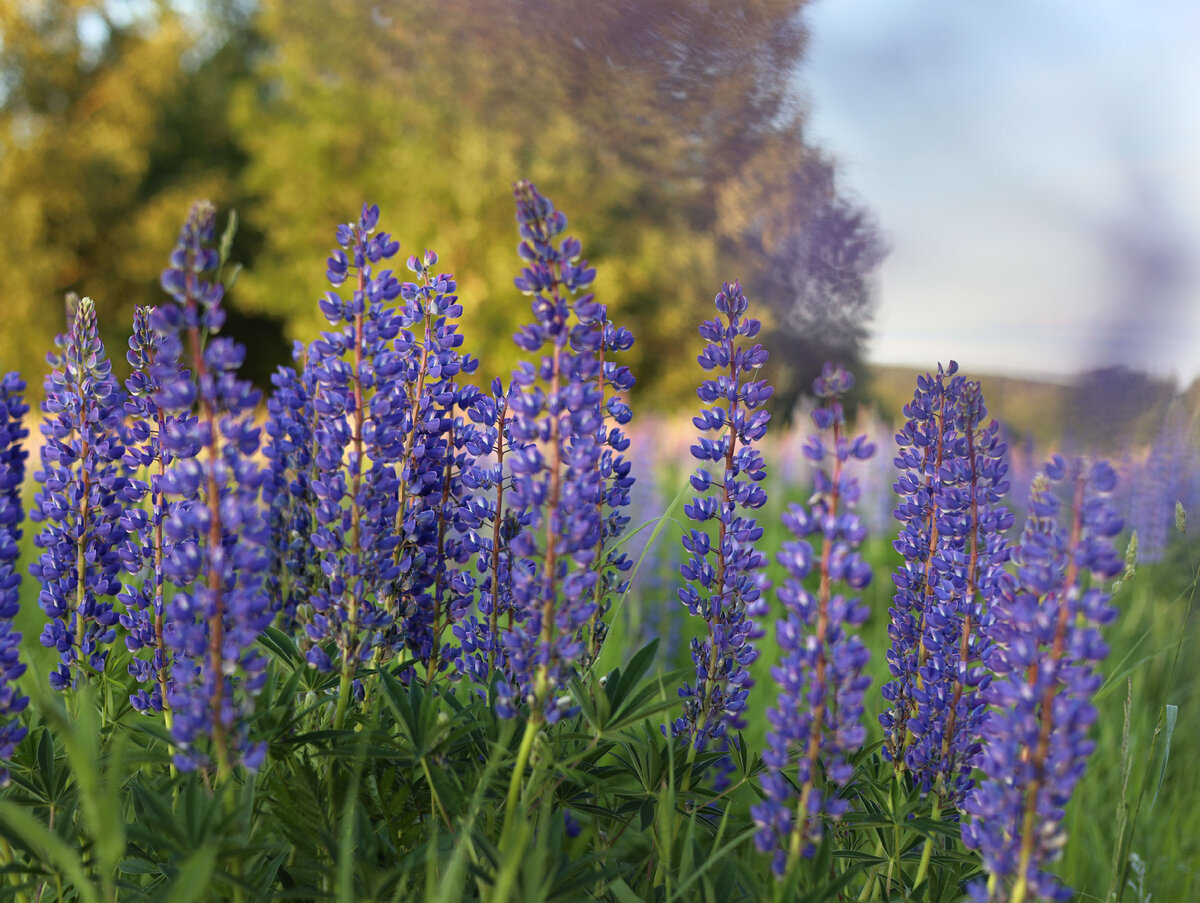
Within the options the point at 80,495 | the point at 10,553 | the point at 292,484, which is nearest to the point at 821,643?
the point at 292,484

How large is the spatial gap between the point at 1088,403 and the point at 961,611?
42.8 inches

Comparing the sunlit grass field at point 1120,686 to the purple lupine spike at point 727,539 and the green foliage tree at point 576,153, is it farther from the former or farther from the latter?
the green foliage tree at point 576,153

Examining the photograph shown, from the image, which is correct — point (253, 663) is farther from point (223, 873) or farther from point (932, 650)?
point (932, 650)

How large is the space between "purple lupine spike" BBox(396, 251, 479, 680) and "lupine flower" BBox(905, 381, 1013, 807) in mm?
857

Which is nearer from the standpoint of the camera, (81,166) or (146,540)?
(146,540)

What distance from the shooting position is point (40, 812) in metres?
1.58

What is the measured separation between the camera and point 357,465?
4.80 feet

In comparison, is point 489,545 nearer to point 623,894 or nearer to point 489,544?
point 489,544

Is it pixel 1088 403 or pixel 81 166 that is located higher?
pixel 81 166

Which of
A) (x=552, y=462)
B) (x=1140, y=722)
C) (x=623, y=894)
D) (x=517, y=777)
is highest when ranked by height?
(x=552, y=462)

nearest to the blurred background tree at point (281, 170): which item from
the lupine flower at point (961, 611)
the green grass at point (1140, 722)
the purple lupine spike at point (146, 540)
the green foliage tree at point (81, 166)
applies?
the green foliage tree at point (81, 166)

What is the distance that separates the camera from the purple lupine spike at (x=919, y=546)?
1.66 meters

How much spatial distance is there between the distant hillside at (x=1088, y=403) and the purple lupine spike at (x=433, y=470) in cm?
124

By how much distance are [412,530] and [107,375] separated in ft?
2.29
